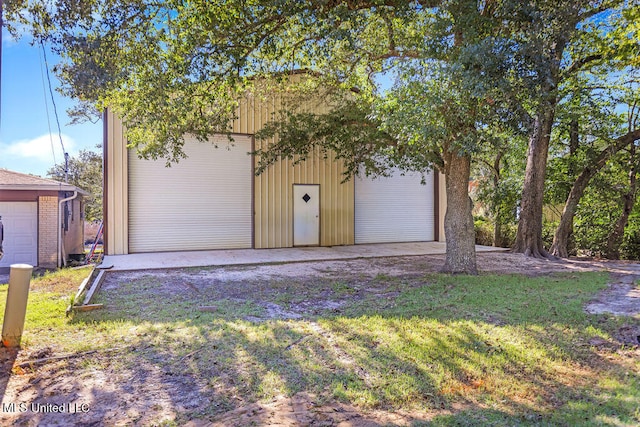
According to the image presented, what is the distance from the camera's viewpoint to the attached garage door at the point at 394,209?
45.6 feet

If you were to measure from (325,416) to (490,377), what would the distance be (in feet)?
4.73

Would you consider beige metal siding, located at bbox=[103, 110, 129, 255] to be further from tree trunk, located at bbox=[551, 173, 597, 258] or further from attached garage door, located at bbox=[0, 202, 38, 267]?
A: tree trunk, located at bbox=[551, 173, 597, 258]

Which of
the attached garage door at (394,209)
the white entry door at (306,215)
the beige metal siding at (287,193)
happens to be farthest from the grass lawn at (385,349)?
the attached garage door at (394,209)

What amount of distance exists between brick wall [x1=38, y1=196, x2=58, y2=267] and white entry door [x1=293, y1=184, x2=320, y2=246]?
21.5ft

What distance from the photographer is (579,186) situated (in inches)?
435

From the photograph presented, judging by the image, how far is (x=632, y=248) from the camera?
12.4 metres

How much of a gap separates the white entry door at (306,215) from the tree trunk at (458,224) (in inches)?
228

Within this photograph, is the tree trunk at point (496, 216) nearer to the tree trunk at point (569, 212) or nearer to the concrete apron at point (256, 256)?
the concrete apron at point (256, 256)

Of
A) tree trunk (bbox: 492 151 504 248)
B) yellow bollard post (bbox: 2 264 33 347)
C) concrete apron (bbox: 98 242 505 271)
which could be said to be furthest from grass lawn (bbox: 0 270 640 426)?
tree trunk (bbox: 492 151 504 248)

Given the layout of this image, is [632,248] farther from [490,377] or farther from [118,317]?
[118,317]

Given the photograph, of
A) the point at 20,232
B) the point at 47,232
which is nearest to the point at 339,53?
the point at 47,232

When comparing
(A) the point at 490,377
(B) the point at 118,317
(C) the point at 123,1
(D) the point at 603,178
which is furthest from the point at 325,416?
(D) the point at 603,178

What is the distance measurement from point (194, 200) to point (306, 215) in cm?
352

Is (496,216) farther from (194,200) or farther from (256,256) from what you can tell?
(194,200)
